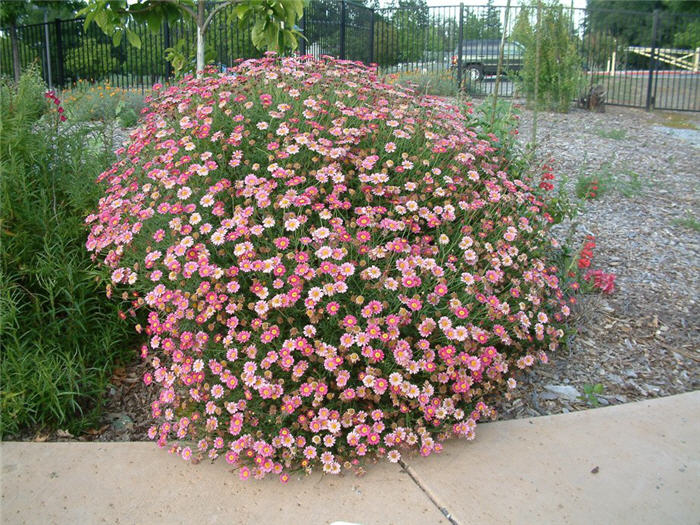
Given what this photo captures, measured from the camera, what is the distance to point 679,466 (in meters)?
2.35

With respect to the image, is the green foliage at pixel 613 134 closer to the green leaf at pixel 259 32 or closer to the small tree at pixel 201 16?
the small tree at pixel 201 16

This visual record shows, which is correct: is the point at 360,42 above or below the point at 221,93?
above

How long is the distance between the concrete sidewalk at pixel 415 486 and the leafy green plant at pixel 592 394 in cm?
32

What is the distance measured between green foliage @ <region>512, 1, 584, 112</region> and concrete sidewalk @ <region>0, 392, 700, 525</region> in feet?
27.2

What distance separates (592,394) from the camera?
2.96 m

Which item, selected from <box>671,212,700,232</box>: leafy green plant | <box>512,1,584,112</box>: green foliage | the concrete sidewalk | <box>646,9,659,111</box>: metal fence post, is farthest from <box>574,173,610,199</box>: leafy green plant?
<box>646,9,659,111</box>: metal fence post

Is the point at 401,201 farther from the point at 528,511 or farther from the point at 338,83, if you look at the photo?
the point at 528,511

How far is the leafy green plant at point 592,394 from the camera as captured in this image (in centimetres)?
293

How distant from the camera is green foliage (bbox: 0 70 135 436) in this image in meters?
2.69

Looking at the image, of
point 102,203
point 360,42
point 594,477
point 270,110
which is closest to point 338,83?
point 270,110

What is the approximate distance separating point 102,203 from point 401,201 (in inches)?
56.7

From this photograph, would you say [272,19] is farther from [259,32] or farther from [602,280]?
[602,280]

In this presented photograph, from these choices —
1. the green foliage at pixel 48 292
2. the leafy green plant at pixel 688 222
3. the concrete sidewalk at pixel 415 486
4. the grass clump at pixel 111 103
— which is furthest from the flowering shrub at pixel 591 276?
the grass clump at pixel 111 103

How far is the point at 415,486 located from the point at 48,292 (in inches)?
77.3
